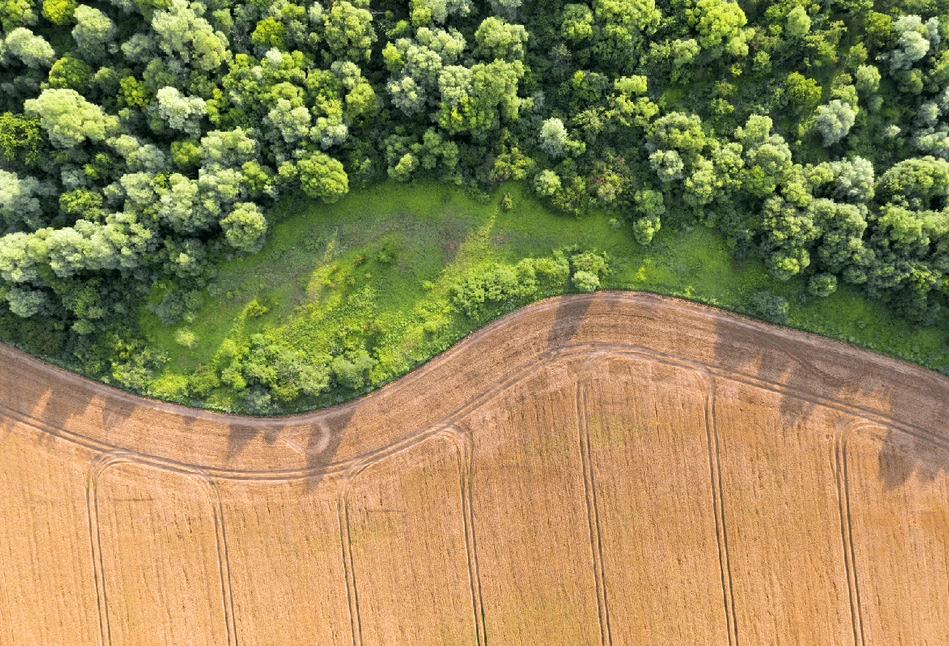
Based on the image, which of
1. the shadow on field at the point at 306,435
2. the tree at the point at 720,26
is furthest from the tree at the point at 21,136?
the tree at the point at 720,26

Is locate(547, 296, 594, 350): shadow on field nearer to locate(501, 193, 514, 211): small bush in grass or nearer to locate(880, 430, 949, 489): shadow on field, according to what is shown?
locate(501, 193, 514, 211): small bush in grass

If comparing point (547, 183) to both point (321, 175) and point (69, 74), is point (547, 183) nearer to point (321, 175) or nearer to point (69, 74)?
point (321, 175)

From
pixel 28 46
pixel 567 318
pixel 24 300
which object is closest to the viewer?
pixel 28 46

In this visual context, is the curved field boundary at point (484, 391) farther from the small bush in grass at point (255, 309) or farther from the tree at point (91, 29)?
the tree at point (91, 29)

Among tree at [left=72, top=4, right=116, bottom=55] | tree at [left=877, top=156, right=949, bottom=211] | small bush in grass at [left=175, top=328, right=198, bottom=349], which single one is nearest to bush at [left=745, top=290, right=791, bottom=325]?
tree at [left=877, top=156, right=949, bottom=211]

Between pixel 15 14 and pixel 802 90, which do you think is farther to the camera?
pixel 802 90

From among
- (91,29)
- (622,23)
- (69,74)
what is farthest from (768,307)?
(69,74)
